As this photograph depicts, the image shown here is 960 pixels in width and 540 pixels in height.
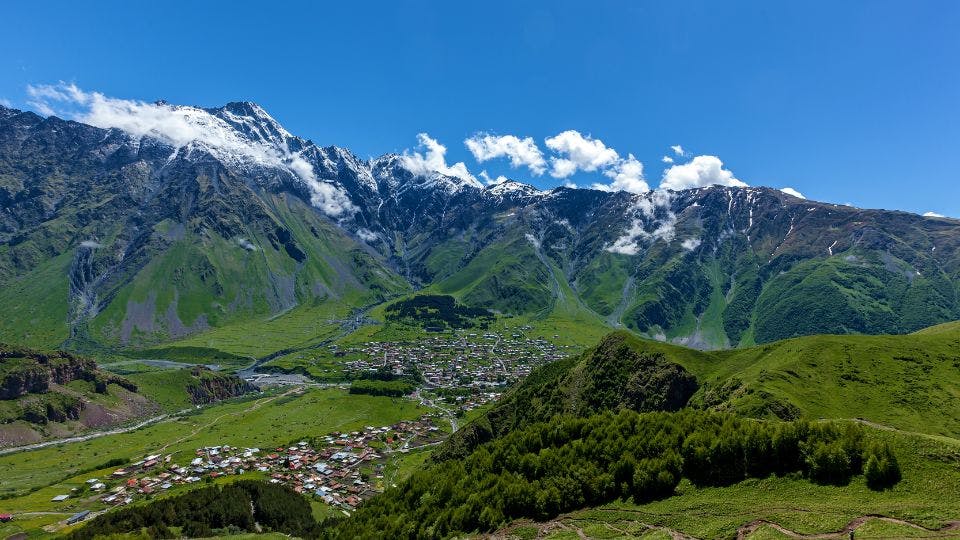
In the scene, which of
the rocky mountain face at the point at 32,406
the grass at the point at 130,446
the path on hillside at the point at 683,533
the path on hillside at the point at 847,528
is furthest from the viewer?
the rocky mountain face at the point at 32,406

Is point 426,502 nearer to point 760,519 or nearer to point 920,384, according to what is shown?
point 760,519

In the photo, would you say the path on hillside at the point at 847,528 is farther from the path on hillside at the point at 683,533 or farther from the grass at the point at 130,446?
the grass at the point at 130,446

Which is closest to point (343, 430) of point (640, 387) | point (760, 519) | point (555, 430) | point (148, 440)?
point (148, 440)

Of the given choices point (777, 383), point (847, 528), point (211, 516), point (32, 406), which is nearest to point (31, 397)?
point (32, 406)

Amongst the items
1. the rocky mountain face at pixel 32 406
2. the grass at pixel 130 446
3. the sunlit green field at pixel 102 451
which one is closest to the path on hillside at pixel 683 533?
the sunlit green field at pixel 102 451

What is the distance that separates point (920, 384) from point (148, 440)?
213544 millimetres

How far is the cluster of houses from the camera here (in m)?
124

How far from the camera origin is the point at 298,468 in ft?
460

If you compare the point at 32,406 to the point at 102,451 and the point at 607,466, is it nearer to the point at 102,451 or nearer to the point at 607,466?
the point at 102,451

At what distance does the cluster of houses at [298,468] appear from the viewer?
124062 mm

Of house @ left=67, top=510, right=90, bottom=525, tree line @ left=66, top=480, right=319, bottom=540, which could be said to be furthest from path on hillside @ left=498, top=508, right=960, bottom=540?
house @ left=67, top=510, right=90, bottom=525

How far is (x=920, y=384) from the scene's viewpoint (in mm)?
76438

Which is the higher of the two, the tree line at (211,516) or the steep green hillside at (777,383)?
the steep green hillside at (777,383)

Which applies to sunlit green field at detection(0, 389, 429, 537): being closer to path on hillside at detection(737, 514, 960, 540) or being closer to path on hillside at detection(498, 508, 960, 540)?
path on hillside at detection(498, 508, 960, 540)
